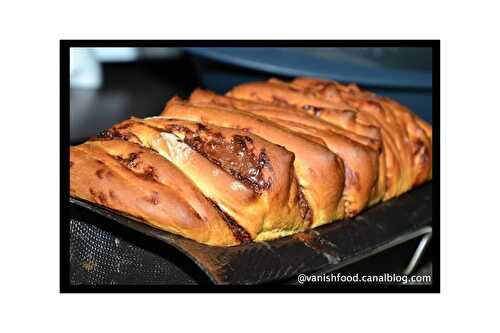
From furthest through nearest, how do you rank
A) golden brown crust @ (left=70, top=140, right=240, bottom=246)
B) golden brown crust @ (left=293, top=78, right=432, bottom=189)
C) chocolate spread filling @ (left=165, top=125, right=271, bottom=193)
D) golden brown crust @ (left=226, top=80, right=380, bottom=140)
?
golden brown crust @ (left=293, top=78, right=432, bottom=189) < golden brown crust @ (left=226, top=80, right=380, bottom=140) < chocolate spread filling @ (left=165, top=125, right=271, bottom=193) < golden brown crust @ (left=70, top=140, right=240, bottom=246)

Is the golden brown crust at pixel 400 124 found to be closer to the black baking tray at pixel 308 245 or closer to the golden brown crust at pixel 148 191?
the black baking tray at pixel 308 245

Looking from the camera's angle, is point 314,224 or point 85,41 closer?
point 85,41

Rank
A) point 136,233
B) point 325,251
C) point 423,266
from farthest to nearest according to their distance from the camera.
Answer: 1. point 423,266
2. point 325,251
3. point 136,233

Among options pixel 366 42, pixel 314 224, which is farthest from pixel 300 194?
pixel 366 42

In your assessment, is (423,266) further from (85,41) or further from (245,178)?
(85,41)

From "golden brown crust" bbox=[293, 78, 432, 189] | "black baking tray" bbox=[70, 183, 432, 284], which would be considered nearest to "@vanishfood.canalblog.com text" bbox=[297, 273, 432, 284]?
"black baking tray" bbox=[70, 183, 432, 284]

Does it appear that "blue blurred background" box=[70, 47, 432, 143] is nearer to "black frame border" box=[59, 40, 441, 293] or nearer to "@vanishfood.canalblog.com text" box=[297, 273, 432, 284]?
"black frame border" box=[59, 40, 441, 293]

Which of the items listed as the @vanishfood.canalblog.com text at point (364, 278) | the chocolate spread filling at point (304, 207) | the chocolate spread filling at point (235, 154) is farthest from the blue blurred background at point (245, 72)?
the @vanishfood.canalblog.com text at point (364, 278)
